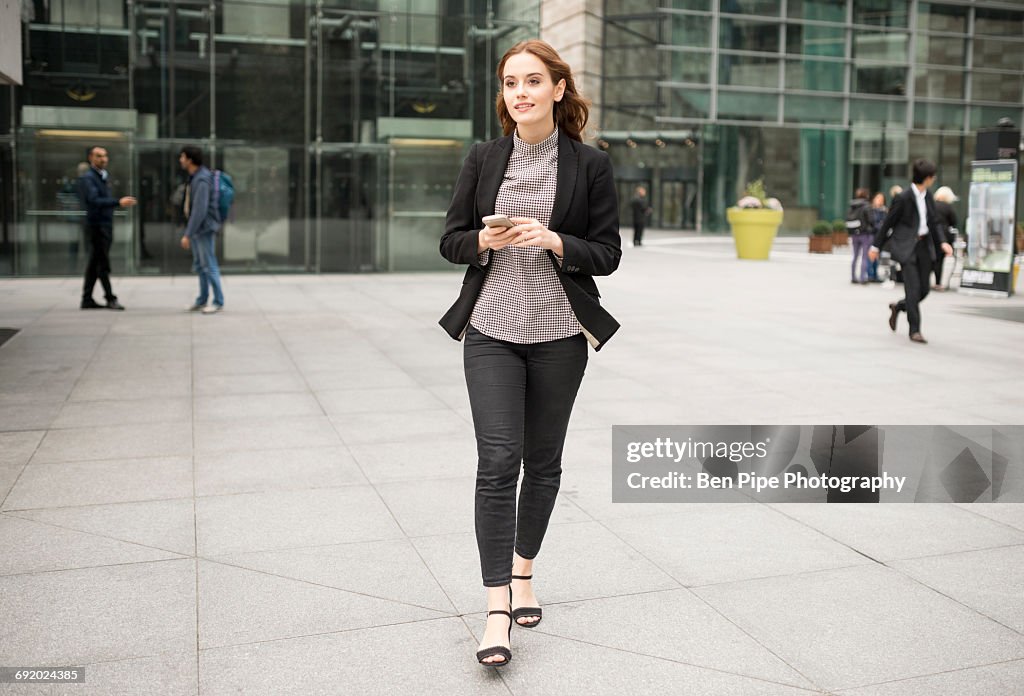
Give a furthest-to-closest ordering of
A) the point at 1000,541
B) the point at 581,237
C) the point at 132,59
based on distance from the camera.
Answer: the point at 132,59
the point at 1000,541
the point at 581,237

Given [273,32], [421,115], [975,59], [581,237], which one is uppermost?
[975,59]

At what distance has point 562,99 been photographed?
3.76 metres

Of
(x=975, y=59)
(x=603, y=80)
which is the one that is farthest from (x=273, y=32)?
(x=975, y=59)

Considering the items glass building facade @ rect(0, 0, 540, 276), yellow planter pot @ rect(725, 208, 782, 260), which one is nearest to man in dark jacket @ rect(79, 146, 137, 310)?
glass building facade @ rect(0, 0, 540, 276)

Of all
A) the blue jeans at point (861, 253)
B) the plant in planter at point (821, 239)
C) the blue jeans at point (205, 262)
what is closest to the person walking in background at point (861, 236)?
the blue jeans at point (861, 253)

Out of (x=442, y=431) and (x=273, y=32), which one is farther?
(x=273, y=32)

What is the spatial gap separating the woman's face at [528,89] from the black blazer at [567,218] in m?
0.14

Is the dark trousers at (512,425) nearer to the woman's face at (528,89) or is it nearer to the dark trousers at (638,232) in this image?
the woman's face at (528,89)

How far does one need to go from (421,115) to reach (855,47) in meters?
28.0

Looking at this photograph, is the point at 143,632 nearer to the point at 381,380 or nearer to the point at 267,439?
the point at 267,439

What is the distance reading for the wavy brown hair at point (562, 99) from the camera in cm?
366

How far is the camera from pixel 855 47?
4306 centimetres

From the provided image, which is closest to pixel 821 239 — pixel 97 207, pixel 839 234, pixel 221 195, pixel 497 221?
pixel 839 234

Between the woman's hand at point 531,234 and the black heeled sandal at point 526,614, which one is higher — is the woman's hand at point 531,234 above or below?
above
